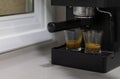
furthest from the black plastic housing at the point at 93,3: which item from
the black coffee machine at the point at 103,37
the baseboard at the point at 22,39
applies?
the baseboard at the point at 22,39

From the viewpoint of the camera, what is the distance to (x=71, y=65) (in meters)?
0.94

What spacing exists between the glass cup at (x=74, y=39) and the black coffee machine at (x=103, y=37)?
0.03 metres

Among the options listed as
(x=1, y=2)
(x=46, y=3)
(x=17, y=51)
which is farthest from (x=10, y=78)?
(x=46, y=3)

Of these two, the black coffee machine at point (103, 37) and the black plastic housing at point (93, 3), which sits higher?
the black plastic housing at point (93, 3)

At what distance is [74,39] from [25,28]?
8.3 inches

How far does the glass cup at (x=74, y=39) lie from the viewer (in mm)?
969

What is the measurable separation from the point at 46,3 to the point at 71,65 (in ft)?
1.11

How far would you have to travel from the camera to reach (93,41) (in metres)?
0.92

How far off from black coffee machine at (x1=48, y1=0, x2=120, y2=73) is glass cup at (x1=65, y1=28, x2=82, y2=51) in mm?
A: 27

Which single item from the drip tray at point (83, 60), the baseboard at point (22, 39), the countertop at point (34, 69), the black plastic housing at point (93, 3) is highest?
the black plastic housing at point (93, 3)

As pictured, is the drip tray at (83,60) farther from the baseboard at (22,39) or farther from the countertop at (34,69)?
the baseboard at (22,39)

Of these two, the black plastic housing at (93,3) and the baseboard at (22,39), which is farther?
the baseboard at (22,39)

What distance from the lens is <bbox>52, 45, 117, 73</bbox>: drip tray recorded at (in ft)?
2.86

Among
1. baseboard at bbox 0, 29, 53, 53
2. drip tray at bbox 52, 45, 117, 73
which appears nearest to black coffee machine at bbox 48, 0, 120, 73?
drip tray at bbox 52, 45, 117, 73
